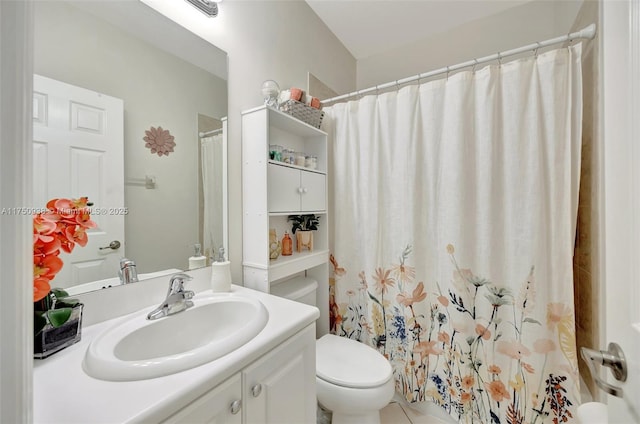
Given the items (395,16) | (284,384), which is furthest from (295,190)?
(395,16)

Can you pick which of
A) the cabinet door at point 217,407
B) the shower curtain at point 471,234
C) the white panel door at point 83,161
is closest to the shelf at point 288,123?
the shower curtain at point 471,234

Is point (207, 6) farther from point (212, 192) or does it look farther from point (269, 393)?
point (269, 393)

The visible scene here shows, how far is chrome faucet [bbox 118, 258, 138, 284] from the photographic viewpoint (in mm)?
858

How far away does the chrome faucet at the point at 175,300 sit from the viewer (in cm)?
86

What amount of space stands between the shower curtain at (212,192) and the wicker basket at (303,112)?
1.32 ft

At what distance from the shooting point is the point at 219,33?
1.16 meters

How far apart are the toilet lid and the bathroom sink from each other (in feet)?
1.75

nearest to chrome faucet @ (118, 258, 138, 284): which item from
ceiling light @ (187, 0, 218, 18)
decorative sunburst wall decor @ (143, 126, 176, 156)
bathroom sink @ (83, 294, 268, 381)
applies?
bathroom sink @ (83, 294, 268, 381)

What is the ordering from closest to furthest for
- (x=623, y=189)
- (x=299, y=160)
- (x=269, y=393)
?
(x=623, y=189) < (x=269, y=393) < (x=299, y=160)

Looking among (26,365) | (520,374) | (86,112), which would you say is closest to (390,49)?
(86,112)

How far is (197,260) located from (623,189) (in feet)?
4.14

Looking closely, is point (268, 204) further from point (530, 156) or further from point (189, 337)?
point (530, 156)

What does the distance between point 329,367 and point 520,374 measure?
90 centimetres

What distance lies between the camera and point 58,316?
628 millimetres
